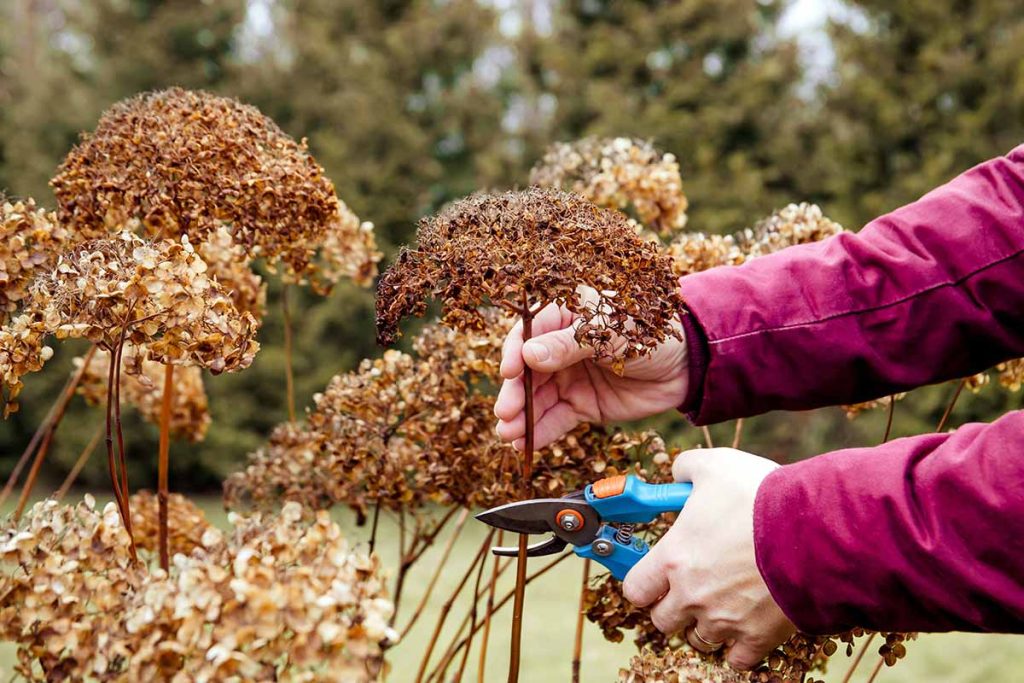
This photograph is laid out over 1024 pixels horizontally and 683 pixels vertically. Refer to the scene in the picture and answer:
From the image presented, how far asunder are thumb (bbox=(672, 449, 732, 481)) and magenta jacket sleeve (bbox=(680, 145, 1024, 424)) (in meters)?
0.29

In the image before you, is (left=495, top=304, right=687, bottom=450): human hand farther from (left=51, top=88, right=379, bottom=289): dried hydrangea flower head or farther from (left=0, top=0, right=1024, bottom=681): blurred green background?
(left=0, top=0, right=1024, bottom=681): blurred green background

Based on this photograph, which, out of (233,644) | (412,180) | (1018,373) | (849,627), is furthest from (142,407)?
(412,180)

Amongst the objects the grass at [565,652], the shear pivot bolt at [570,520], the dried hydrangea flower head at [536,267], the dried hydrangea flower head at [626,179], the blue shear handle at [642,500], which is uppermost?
the dried hydrangea flower head at [626,179]

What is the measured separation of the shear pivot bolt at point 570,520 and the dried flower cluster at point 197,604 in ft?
1.25

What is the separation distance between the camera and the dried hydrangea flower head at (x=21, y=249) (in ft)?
4.26

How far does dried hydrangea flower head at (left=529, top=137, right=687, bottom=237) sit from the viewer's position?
2041 millimetres

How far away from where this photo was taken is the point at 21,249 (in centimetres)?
131

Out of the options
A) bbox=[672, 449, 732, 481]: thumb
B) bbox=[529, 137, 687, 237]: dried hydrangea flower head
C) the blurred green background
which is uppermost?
the blurred green background

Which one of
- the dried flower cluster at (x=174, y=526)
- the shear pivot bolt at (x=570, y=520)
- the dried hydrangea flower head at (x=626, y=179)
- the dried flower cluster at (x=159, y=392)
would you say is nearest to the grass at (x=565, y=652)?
the dried flower cluster at (x=159, y=392)

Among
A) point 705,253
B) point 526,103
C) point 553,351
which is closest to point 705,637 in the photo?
point 553,351

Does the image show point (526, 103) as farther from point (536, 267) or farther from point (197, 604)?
point (197, 604)

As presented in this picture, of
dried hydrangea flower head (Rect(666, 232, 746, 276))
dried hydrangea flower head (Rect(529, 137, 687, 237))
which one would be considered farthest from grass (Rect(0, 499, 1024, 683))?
dried hydrangea flower head (Rect(666, 232, 746, 276))

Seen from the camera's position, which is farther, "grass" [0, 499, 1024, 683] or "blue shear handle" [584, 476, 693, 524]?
"grass" [0, 499, 1024, 683]

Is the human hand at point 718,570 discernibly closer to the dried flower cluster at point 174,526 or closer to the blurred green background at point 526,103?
the dried flower cluster at point 174,526
